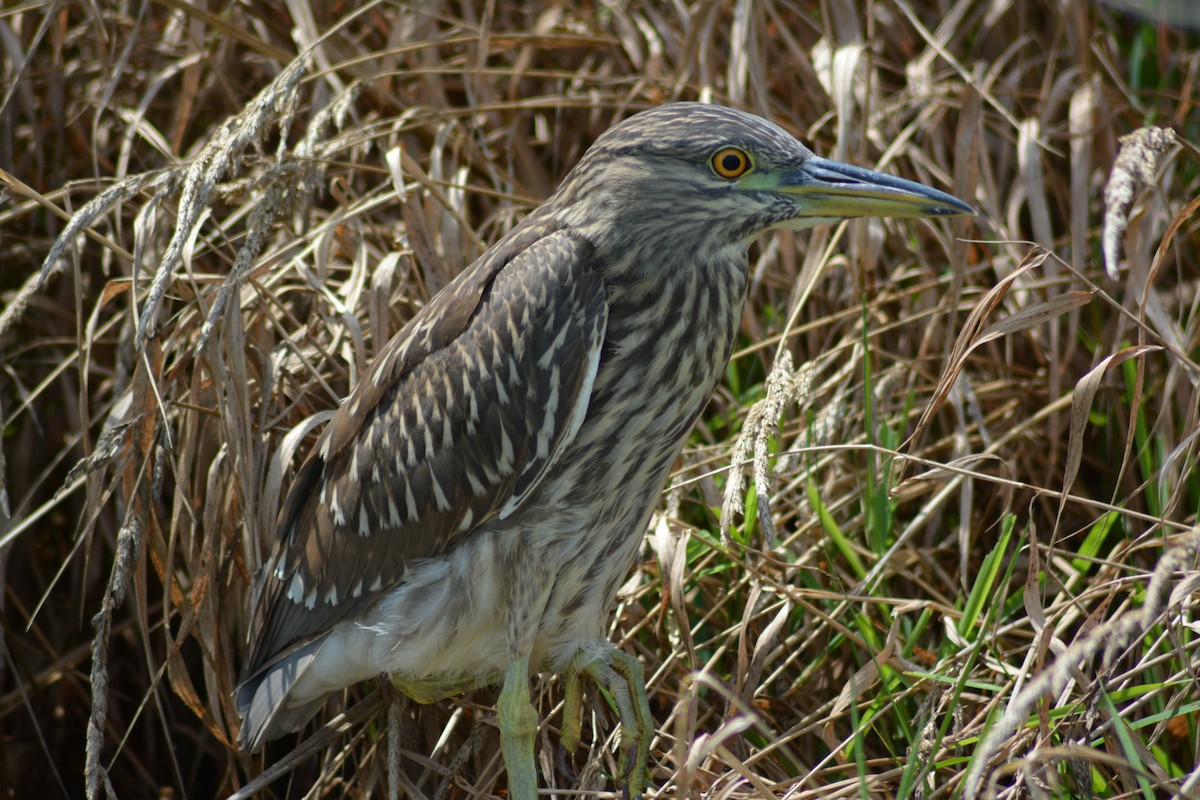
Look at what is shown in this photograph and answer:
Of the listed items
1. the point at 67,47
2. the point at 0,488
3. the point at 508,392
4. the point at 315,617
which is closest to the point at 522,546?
the point at 508,392

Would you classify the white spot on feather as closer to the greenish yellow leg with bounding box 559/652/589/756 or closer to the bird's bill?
the greenish yellow leg with bounding box 559/652/589/756

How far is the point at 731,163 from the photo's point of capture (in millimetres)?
2439

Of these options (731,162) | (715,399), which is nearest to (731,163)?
(731,162)

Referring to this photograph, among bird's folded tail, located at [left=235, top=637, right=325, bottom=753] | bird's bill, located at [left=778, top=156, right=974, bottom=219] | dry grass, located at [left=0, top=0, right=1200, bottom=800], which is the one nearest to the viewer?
bird's bill, located at [left=778, top=156, right=974, bottom=219]

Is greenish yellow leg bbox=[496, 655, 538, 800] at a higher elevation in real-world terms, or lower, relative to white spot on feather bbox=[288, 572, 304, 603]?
lower

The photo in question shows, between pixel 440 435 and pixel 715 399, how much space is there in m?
1.10

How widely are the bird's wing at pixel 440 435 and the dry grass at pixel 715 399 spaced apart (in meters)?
0.16

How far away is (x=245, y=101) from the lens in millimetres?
3852

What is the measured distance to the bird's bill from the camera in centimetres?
236

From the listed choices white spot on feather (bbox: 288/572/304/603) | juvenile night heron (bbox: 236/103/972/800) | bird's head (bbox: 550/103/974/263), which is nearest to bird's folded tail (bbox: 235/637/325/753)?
juvenile night heron (bbox: 236/103/972/800)

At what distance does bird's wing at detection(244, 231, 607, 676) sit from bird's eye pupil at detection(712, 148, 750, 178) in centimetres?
32

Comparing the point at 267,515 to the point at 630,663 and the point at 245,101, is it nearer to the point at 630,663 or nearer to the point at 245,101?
the point at 630,663

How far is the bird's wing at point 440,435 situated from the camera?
239cm

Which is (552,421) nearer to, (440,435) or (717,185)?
(440,435)
